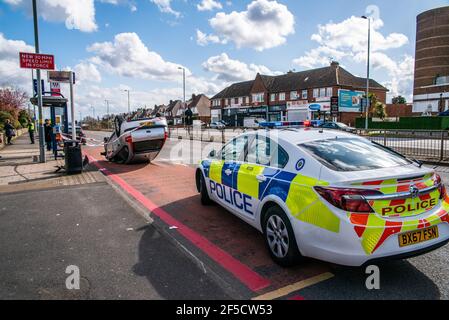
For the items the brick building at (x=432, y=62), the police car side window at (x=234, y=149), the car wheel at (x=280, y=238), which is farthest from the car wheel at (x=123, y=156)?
the brick building at (x=432, y=62)

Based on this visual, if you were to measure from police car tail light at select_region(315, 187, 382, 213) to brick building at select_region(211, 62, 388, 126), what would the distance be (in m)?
38.8

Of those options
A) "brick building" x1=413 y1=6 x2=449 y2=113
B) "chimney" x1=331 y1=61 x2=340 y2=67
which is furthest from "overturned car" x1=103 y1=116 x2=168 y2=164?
"brick building" x1=413 y1=6 x2=449 y2=113

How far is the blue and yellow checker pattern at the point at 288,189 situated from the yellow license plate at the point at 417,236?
0.63m

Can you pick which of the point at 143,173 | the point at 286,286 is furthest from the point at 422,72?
the point at 286,286

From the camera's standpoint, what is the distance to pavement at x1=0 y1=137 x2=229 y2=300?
313cm

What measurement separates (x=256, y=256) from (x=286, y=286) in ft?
2.44

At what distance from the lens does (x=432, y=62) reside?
60469 mm

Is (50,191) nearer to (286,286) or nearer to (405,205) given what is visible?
(286,286)

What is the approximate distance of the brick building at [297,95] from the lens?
4794cm

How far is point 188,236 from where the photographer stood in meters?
4.54

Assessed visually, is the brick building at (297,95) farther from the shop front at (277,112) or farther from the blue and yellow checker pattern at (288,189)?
the blue and yellow checker pattern at (288,189)

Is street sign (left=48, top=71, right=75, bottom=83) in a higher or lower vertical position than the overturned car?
higher

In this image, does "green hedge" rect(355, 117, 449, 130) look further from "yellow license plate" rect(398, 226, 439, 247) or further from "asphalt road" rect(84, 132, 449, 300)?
"yellow license plate" rect(398, 226, 439, 247)
